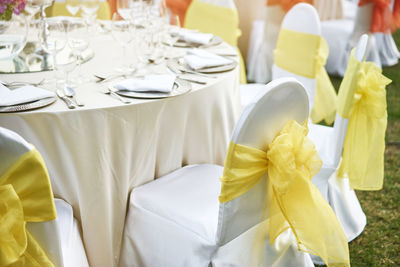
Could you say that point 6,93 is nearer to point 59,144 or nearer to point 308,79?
point 59,144

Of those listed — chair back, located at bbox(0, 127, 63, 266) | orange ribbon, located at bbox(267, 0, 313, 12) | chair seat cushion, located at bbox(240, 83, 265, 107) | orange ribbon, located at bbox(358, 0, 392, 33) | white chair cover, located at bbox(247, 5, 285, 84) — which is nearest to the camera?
chair back, located at bbox(0, 127, 63, 266)

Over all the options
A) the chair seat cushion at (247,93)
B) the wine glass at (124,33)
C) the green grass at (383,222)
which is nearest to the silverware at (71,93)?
the wine glass at (124,33)

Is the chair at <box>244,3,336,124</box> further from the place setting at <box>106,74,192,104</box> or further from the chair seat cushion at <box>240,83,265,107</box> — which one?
the place setting at <box>106,74,192,104</box>

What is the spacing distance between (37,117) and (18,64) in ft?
2.14

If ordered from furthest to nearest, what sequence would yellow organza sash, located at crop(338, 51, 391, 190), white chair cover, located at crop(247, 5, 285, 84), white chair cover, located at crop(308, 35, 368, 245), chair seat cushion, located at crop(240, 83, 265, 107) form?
white chair cover, located at crop(247, 5, 285, 84) → chair seat cushion, located at crop(240, 83, 265, 107) → white chair cover, located at crop(308, 35, 368, 245) → yellow organza sash, located at crop(338, 51, 391, 190)

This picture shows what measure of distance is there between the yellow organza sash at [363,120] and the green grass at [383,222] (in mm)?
377

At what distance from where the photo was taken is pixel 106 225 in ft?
5.60

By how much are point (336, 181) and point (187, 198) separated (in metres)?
1.05

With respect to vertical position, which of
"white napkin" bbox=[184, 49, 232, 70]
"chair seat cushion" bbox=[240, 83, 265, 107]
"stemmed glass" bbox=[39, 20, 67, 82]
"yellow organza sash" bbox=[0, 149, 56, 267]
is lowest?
"chair seat cushion" bbox=[240, 83, 265, 107]

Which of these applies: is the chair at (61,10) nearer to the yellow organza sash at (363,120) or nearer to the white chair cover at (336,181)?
the white chair cover at (336,181)

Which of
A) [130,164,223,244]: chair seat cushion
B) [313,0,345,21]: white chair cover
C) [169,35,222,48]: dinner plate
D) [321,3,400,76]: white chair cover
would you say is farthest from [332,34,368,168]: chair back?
[313,0,345,21]: white chair cover

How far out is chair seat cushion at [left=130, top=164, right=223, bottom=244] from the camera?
5.21ft

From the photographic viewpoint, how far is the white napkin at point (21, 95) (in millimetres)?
1534

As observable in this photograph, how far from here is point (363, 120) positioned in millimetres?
2102
